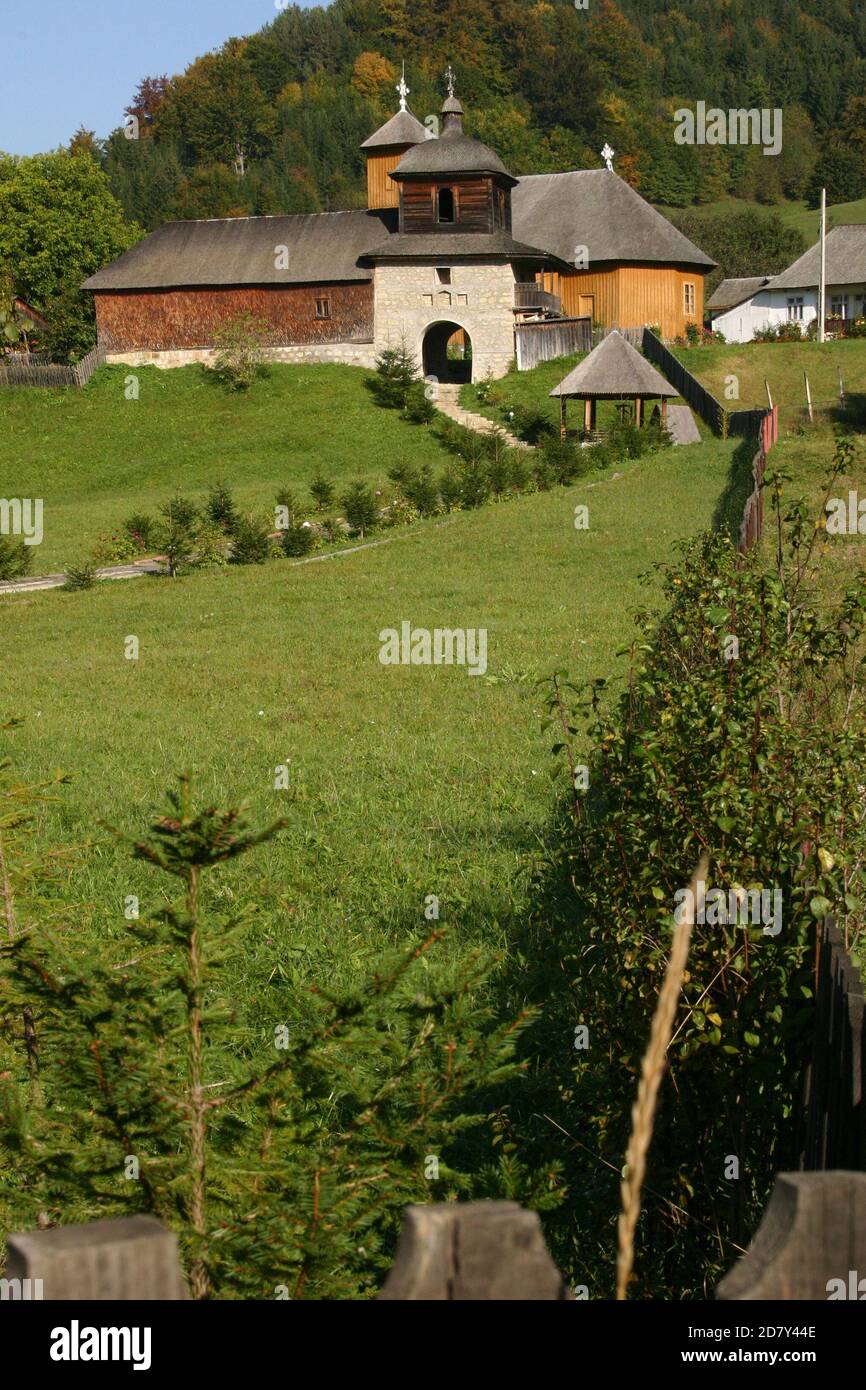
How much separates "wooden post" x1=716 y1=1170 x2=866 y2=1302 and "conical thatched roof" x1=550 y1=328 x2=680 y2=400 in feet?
121

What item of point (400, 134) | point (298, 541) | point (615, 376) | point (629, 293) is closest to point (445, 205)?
point (400, 134)

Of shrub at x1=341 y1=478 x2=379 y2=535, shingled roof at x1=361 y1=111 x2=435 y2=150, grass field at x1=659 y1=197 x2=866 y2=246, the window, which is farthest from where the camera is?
grass field at x1=659 y1=197 x2=866 y2=246

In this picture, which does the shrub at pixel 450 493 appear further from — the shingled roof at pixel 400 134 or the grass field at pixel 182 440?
the shingled roof at pixel 400 134

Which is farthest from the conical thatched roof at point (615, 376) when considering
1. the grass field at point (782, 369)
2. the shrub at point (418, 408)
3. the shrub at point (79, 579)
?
the shrub at point (79, 579)

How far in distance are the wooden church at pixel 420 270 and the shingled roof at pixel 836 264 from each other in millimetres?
9826

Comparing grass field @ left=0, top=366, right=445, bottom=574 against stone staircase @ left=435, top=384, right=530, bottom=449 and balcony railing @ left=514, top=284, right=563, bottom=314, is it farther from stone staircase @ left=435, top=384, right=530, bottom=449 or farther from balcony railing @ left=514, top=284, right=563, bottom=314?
balcony railing @ left=514, top=284, right=563, bottom=314

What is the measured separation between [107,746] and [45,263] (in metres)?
65.4

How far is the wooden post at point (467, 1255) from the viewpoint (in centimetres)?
147

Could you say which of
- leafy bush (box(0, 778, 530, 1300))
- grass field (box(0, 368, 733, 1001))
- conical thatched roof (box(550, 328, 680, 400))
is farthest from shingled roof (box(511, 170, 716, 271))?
leafy bush (box(0, 778, 530, 1300))

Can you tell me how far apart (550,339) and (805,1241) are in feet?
163

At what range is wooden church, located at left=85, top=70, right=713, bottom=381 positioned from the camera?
4947 cm

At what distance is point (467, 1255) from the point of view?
1.48 m
